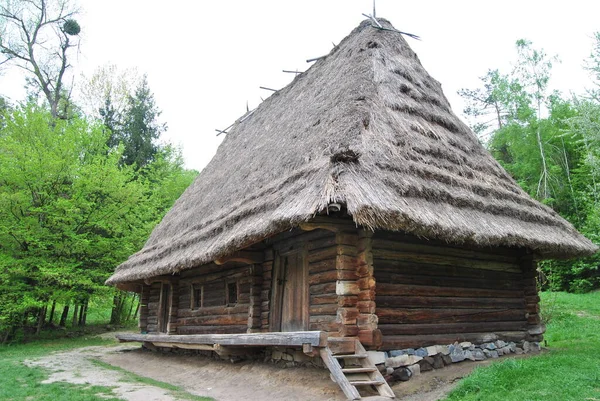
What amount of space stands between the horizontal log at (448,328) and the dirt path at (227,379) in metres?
0.68

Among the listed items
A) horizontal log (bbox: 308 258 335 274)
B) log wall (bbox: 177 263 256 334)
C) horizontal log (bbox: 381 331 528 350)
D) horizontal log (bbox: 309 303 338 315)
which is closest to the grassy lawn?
log wall (bbox: 177 263 256 334)

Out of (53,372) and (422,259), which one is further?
(53,372)

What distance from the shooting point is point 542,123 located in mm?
25734

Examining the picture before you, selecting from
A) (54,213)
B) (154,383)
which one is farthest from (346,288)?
(54,213)

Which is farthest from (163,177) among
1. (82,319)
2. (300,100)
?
(300,100)

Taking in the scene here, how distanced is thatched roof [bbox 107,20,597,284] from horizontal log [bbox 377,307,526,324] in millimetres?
1466

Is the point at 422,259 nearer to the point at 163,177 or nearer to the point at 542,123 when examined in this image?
the point at 542,123

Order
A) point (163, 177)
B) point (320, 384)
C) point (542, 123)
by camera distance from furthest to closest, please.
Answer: point (163, 177)
point (542, 123)
point (320, 384)

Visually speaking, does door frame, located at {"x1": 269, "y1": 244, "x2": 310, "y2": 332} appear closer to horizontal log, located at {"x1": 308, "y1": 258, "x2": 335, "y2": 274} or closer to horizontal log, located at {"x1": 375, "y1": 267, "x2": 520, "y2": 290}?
horizontal log, located at {"x1": 308, "y1": 258, "x2": 335, "y2": 274}

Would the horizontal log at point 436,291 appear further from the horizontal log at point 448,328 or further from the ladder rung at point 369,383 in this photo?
the ladder rung at point 369,383

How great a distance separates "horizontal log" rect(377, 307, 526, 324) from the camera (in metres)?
8.12

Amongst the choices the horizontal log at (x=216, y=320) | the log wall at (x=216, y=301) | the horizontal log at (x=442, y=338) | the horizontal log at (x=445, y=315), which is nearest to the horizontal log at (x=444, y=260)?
the horizontal log at (x=445, y=315)

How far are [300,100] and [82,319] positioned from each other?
55.1ft

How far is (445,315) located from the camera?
8.98 m
